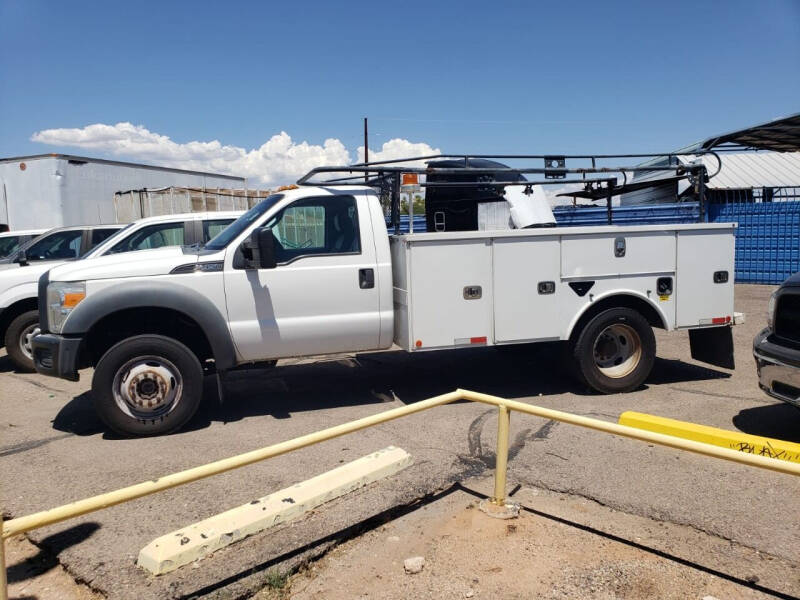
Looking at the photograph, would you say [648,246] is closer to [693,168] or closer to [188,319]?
[693,168]

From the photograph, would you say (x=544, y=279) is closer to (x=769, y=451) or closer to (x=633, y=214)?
(x=769, y=451)

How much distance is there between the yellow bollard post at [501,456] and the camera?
11.9 ft

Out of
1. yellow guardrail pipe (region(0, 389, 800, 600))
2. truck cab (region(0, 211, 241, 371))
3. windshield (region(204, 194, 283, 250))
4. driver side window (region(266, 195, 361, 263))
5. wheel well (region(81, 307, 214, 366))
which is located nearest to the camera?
yellow guardrail pipe (region(0, 389, 800, 600))

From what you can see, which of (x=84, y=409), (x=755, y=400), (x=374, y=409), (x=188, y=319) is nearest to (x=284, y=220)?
(x=188, y=319)

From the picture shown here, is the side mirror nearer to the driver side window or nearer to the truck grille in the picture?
the driver side window

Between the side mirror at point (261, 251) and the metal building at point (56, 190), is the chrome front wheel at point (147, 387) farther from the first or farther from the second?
the metal building at point (56, 190)

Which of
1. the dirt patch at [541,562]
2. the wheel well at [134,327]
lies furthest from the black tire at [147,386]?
the dirt patch at [541,562]

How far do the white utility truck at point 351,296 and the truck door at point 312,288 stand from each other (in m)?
0.01

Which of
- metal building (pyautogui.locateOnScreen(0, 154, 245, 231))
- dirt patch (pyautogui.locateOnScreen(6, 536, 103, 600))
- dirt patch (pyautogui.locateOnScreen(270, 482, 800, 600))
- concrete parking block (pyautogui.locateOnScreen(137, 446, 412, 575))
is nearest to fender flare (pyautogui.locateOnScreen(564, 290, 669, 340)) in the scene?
concrete parking block (pyautogui.locateOnScreen(137, 446, 412, 575))

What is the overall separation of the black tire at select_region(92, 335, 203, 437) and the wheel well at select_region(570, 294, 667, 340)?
373 cm

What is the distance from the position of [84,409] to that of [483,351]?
5.19 meters

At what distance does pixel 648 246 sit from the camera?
21.1 ft

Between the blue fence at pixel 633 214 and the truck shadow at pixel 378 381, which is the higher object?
the blue fence at pixel 633 214

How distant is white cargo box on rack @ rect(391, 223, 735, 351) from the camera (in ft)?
19.5
